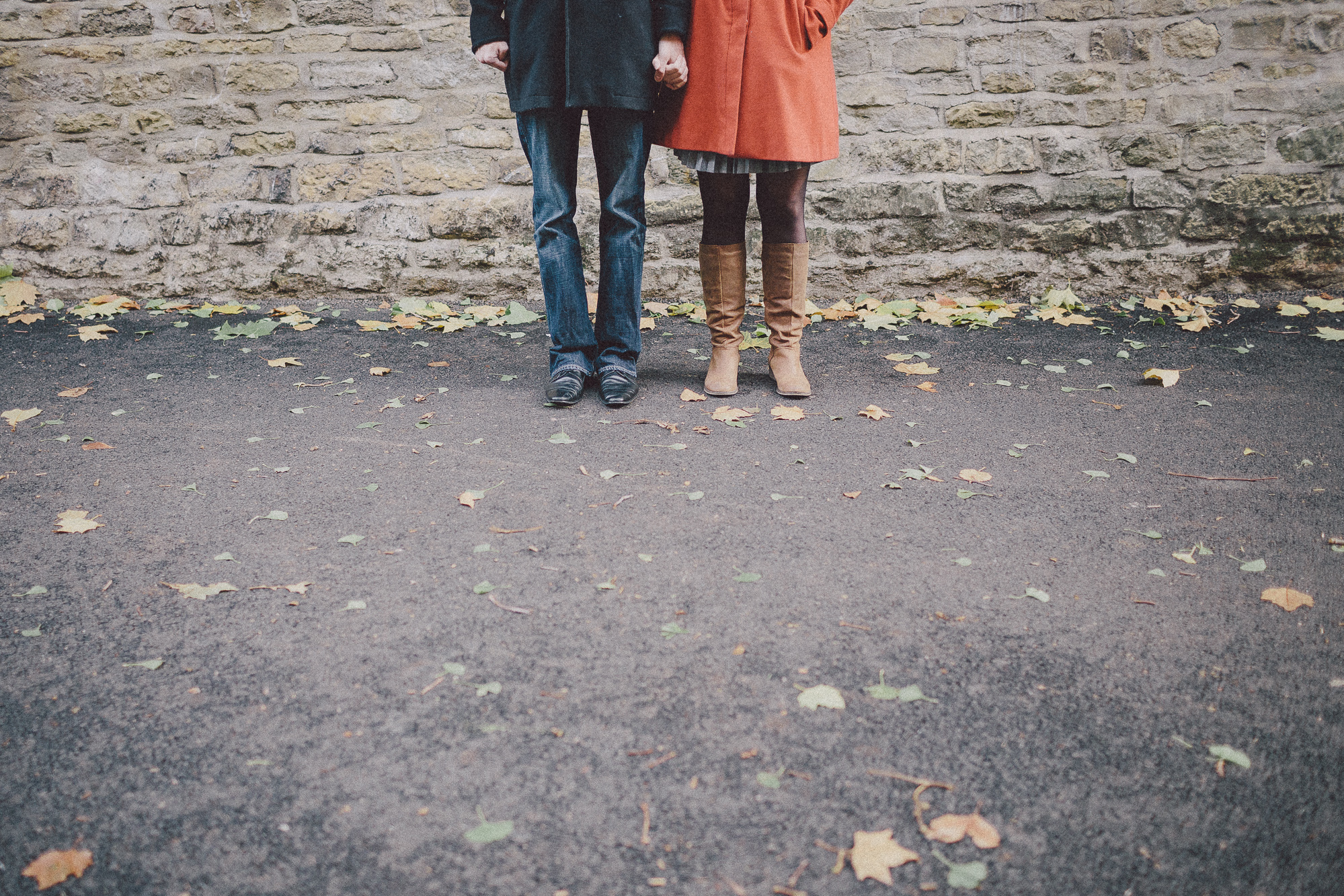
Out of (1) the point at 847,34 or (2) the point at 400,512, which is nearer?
(2) the point at 400,512

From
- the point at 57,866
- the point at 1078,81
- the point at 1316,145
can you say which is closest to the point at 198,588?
the point at 57,866

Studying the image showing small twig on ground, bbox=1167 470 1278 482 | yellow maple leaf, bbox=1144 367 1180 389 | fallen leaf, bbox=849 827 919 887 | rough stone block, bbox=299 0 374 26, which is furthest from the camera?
rough stone block, bbox=299 0 374 26

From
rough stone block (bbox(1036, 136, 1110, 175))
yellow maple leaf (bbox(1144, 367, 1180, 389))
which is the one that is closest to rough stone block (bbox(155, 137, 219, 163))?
rough stone block (bbox(1036, 136, 1110, 175))

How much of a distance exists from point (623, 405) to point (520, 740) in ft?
6.12

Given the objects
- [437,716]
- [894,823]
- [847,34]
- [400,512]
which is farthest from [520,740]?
[847,34]

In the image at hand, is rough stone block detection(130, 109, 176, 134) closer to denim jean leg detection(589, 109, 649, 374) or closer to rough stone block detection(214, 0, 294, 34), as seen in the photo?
rough stone block detection(214, 0, 294, 34)

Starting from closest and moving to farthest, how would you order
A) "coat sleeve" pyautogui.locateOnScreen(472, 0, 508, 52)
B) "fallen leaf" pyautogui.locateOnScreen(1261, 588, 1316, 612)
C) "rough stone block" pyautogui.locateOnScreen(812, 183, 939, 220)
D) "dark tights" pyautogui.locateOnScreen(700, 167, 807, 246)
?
"fallen leaf" pyautogui.locateOnScreen(1261, 588, 1316, 612)
"coat sleeve" pyautogui.locateOnScreen(472, 0, 508, 52)
"dark tights" pyautogui.locateOnScreen(700, 167, 807, 246)
"rough stone block" pyautogui.locateOnScreen(812, 183, 939, 220)

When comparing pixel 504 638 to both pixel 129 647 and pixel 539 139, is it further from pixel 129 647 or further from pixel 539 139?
pixel 539 139

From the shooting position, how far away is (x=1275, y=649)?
171cm

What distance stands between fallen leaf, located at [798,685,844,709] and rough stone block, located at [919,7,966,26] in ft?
13.2

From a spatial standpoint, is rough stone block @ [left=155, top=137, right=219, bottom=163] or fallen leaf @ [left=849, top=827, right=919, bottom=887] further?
rough stone block @ [left=155, top=137, right=219, bottom=163]

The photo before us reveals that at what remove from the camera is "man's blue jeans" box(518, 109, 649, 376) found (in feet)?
10.1

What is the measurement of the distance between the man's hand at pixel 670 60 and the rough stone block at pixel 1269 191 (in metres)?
3.19

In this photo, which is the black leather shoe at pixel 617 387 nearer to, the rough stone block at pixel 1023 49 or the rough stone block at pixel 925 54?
the rough stone block at pixel 925 54
